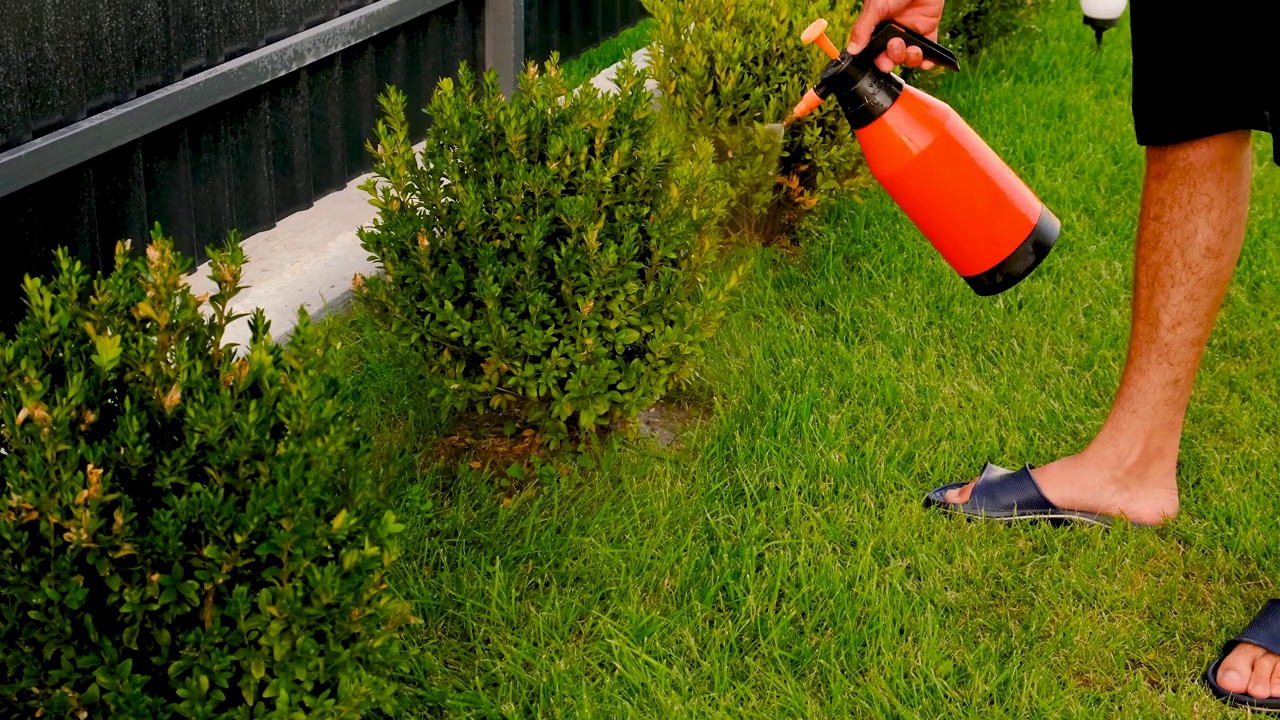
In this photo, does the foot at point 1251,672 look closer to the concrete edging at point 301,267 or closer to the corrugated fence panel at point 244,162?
the concrete edging at point 301,267

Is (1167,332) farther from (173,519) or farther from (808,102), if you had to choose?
(173,519)

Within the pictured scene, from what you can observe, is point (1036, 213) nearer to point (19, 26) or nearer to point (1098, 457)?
point (1098, 457)

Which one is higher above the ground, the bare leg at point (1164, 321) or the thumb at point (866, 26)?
the thumb at point (866, 26)

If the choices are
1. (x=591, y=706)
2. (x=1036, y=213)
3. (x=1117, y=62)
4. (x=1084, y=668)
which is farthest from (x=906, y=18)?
(x=1117, y=62)

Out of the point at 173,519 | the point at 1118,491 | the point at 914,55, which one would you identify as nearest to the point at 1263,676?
the point at 1118,491

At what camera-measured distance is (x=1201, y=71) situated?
8.15ft

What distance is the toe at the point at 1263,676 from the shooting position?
7.76ft

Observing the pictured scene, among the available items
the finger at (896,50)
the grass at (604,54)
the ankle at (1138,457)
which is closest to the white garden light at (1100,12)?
the grass at (604,54)

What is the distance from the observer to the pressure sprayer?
244 cm

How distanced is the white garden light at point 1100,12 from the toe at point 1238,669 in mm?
3968

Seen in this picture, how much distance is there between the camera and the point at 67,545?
1680mm

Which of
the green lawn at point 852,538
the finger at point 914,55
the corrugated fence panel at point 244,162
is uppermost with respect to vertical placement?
the finger at point 914,55

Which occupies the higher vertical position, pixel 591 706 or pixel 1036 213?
pixel 1036 213

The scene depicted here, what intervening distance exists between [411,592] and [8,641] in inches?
37.3
